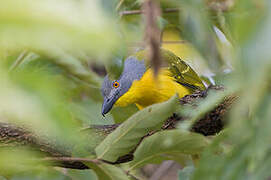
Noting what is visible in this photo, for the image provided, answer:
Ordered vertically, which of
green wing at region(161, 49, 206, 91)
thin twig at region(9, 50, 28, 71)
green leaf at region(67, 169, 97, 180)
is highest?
thin twig at region(9, 50, 28, 71)

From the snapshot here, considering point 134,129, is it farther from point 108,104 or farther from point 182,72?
point 182,72

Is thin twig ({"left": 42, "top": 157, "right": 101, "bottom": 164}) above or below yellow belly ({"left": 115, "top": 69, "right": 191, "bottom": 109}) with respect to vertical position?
above

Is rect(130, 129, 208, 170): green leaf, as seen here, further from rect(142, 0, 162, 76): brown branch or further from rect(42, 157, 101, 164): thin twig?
rect(142, 0, 162, 76): brown branch

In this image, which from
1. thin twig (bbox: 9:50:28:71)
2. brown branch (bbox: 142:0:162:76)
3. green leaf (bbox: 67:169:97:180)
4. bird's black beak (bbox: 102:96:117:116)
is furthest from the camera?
bird's black beak (bbox: 102:96:117:116)

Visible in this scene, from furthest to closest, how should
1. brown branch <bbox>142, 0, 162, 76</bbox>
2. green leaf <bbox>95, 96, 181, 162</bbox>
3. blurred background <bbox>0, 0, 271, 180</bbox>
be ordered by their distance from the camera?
green leaf <bbox>95, 96, 181, 162</bbox> < brown branch <bbox>142, 0, 162, 76</bbox> < blurred background <bbox>0, 0, 271, 180</bbox>

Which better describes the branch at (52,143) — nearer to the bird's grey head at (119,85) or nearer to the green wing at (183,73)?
the bird's grey head at (119,85)

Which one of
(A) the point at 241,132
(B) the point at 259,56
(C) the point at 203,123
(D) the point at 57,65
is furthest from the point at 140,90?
(B) the point at 259,56

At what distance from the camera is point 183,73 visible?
3.60 meters

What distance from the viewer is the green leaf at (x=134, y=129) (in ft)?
5.37

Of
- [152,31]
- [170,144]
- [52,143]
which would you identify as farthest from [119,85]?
[152,31]

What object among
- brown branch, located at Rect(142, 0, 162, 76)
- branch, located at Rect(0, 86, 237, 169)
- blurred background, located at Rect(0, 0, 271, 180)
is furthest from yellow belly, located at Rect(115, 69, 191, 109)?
brown branch, located at Rect(142, 0, 162, 76)

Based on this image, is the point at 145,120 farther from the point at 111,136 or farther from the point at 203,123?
the point at 203,123

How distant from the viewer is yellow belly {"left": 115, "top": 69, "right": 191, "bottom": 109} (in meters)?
3.38

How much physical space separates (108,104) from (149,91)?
0.35m
